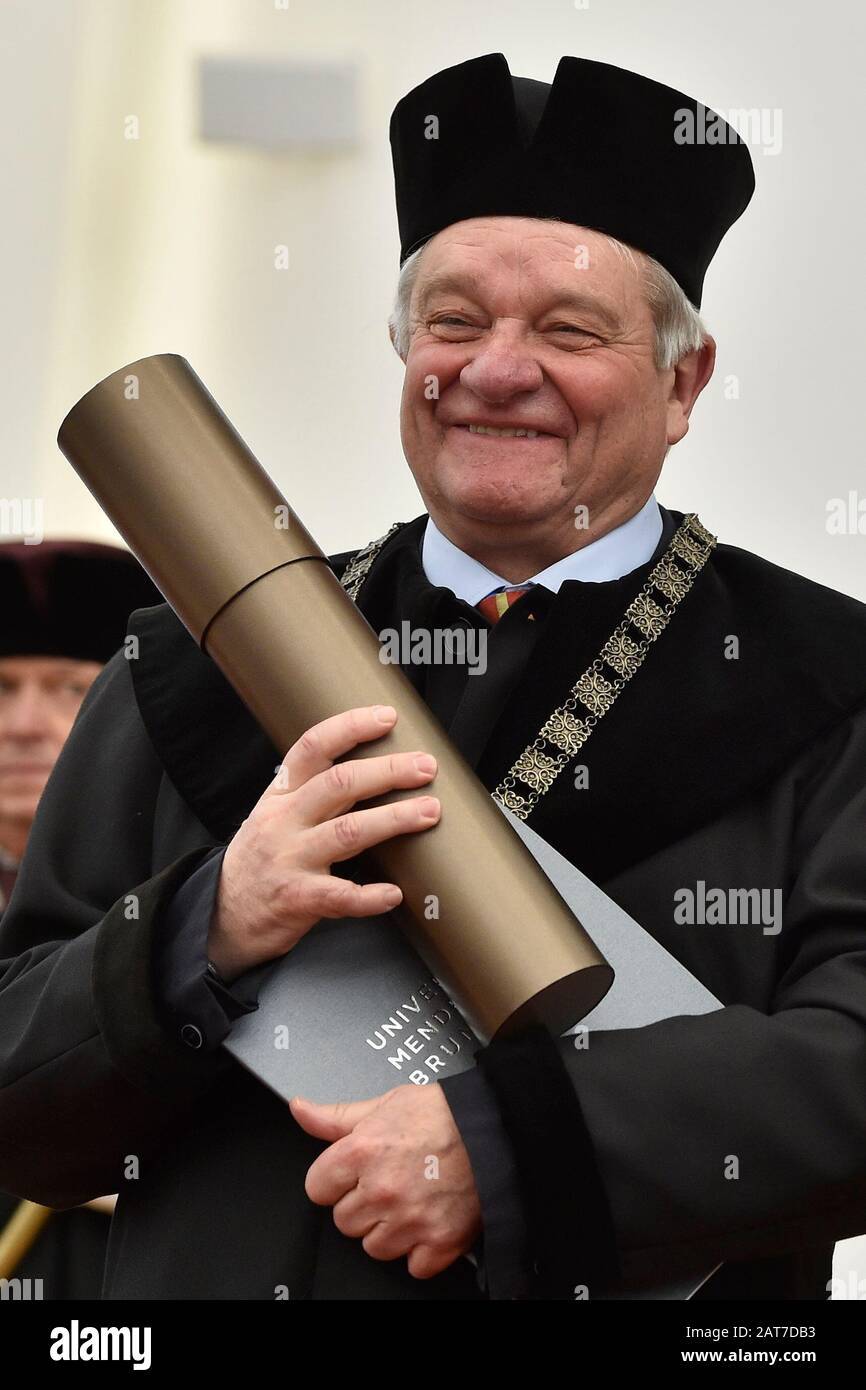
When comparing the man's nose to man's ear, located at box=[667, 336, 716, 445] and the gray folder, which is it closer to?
man's ear, located at box=[667, 336, 716, 445]

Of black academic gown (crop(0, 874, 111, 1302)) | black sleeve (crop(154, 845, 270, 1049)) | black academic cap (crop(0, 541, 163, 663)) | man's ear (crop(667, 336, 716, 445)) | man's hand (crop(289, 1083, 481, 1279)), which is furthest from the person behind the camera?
black academic cap (crop(0, 541, 163, 663))

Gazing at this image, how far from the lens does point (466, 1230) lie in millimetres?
2160

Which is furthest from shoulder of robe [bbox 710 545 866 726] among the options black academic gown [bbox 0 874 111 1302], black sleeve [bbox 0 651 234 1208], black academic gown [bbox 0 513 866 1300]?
black academic gown [bbox 0 874 111 1302]

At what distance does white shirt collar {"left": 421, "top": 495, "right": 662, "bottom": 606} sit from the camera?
106 inches

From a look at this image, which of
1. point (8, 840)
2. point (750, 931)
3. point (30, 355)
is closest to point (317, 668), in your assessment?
point (750, 931)

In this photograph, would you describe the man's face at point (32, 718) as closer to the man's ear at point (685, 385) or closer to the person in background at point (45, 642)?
the person in background at point (45, 642)

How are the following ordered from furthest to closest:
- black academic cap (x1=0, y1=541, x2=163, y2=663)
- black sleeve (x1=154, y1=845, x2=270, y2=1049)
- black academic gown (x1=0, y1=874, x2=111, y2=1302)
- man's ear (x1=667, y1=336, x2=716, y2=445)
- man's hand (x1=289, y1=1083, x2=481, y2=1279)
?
black academic cap (x1=0, y1=541, x2=163, y2=663)
black academic gown (x1=0, y1=874, x2=111, y2=1302)
man's ear (x1=667, y1=336, x2=716, y2=445)
black sleeve (x1=154, y1=845, x2=270, y2=1049)
man's hand (x1=289, y1=1083, x2=481, y2=1279)

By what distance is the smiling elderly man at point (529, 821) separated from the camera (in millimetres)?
2178

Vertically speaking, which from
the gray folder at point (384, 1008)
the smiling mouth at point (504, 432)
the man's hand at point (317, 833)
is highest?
the smiling mouth at point (504, 432)

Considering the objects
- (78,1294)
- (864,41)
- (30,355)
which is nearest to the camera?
(78,1294)

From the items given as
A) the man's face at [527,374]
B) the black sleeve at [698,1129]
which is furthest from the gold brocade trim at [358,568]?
the black sleeve at [698,1129]

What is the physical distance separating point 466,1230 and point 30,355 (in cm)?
365

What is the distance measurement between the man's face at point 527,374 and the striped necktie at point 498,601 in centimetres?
7
